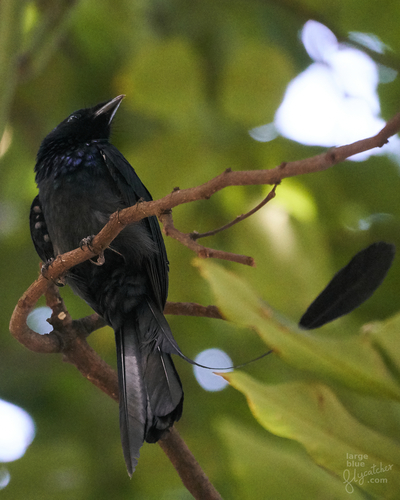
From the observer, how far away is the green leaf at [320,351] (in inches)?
22.9

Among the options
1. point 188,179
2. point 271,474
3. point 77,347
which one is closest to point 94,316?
point 77,347

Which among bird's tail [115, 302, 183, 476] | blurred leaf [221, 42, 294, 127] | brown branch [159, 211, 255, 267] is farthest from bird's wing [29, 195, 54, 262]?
brown branch [159, 211, 255, 267]

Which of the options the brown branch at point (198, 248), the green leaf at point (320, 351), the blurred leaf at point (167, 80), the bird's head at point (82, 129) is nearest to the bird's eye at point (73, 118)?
the bird's head at point (82, 129)

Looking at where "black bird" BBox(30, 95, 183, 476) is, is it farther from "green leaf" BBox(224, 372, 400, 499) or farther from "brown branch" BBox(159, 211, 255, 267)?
"green leaf" BBox(224, 372, 400, 499)

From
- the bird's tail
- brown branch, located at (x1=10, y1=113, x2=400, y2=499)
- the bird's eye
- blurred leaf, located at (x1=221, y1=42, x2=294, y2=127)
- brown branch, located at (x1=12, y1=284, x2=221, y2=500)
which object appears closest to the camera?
brown branch, located at (x1=10, y1=113, x2=400, y2=499)

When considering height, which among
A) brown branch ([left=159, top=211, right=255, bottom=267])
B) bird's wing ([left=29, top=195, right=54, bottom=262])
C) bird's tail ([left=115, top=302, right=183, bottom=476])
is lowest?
bird's tail ([left=115, top=302, right=183, bottom=476])

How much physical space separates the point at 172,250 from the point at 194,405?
586mm

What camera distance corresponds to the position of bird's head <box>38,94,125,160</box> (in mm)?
1866

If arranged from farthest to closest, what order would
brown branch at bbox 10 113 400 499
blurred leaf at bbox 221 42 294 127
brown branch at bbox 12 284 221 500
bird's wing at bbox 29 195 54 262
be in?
bird's wing at bbox 29 195 54 262 → blurred leaf at bbox 221 42 294 127 → brown branch at bbox 12 284 221 500 → brown branch at bbox 10 113 400 499

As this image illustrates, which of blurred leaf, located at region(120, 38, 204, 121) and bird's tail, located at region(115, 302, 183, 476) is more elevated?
blurred leaf, located at region(120, 38, 204, 121)

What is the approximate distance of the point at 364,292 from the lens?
0.75m

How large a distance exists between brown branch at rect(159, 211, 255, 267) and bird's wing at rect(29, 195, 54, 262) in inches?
37.7

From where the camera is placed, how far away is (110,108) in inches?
73.8

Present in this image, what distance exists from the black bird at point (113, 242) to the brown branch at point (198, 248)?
511mm
